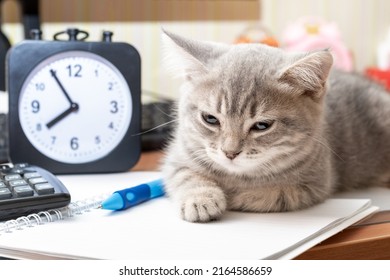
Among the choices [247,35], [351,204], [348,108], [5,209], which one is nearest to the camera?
A: [5,209]

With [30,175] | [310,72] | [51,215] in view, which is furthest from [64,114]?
[310,72]

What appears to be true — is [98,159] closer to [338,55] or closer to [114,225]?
[114,225]

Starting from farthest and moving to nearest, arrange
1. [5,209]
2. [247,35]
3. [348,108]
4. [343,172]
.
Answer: [247,35]
[348,108]
[343,172]
[5,209]

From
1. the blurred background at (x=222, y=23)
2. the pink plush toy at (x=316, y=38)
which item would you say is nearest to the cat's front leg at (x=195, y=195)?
the blurred background at (x=222, y=23)

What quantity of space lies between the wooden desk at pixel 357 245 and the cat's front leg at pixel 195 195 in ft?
0.51

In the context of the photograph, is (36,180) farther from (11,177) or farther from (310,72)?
(310,72)

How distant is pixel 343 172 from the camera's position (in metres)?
0.99

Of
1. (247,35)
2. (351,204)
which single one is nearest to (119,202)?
(351,204)

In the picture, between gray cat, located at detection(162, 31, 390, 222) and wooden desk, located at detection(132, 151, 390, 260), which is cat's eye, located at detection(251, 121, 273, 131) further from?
wooden desk, located at detection(132, 151, 390, 260)

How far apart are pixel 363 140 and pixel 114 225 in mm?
552

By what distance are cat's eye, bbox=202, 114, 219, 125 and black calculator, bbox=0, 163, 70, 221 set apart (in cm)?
22

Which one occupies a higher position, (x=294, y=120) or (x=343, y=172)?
(x=294, y=120)

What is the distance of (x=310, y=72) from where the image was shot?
804 millimetres

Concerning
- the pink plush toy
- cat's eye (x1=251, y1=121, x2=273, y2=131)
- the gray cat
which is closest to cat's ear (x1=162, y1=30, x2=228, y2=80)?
the gray cat
